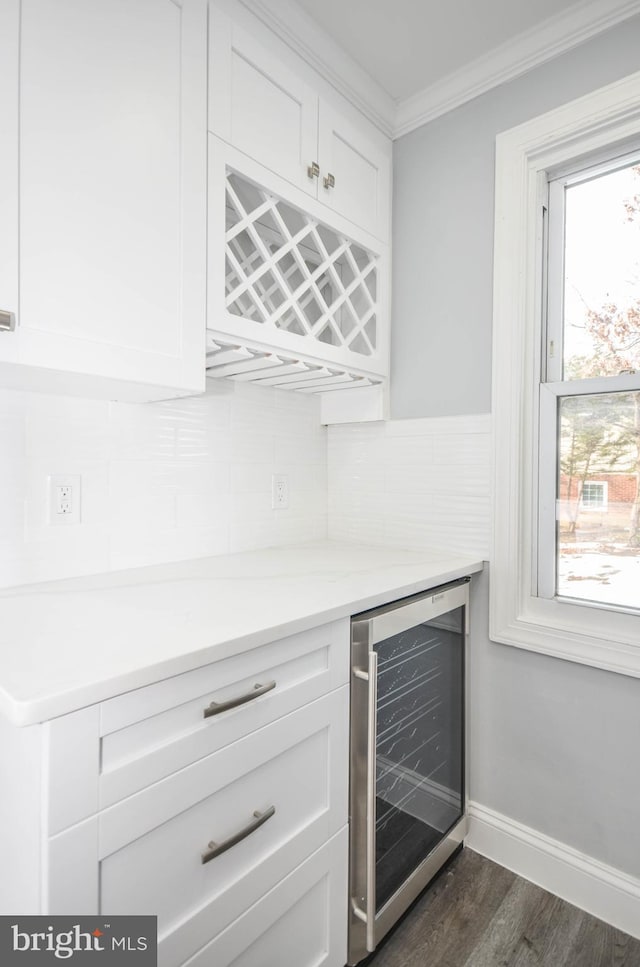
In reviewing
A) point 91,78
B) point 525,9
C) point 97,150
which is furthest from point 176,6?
point 525,9

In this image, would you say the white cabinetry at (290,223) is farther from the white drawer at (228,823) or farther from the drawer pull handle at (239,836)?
the drawer pull handle at (239,836)

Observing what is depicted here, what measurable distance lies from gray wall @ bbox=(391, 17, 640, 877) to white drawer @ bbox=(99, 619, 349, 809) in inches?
31.8

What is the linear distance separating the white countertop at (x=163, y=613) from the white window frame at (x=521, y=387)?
160mm

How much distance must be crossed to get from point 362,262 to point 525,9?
815 millimetres

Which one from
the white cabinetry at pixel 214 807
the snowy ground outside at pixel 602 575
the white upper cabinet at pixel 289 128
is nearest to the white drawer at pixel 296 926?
the white cabinetry at pixel 214 807

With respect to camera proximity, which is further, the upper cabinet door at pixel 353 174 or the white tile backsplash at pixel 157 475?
the upper cabinet door at pixel 353 174

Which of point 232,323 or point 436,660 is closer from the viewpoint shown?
point 232,323

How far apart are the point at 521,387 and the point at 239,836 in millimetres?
1402

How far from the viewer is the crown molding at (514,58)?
1.46 m

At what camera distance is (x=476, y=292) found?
1744 millimetres

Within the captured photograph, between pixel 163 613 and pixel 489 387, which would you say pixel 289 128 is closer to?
pixel 489 387

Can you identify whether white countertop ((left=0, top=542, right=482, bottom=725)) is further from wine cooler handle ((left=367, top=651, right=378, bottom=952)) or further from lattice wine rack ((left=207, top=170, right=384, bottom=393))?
lattice wine rack ((left=207, top=170, right=384, bottom=393))

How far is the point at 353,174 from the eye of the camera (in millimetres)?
1711

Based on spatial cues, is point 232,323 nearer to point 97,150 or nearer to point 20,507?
point 97,150
